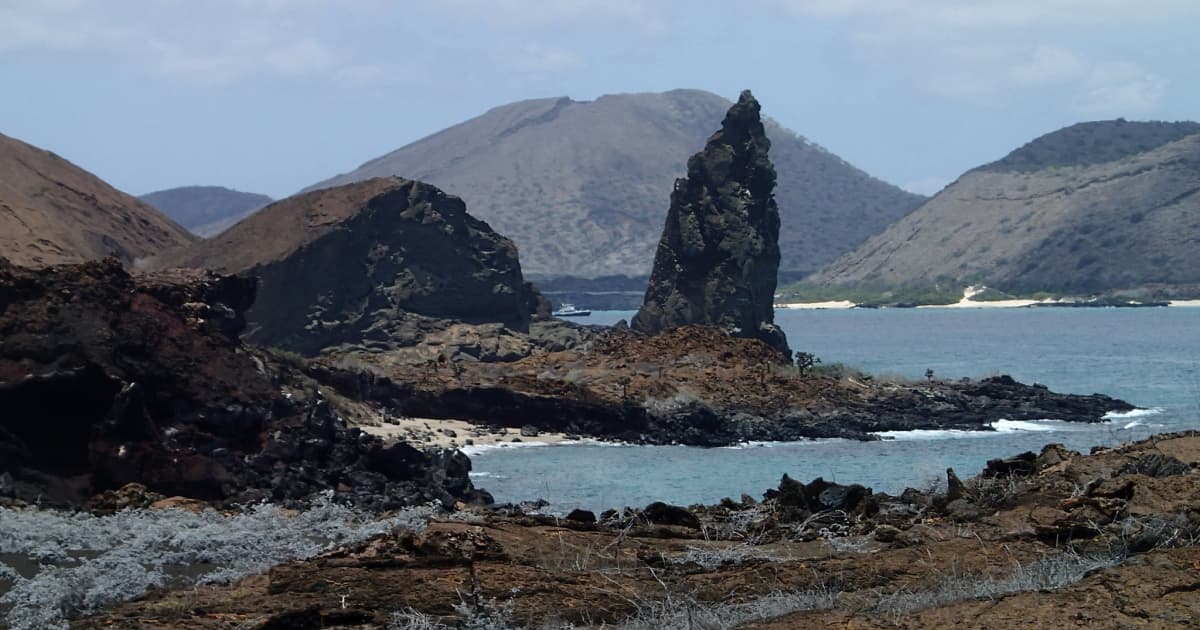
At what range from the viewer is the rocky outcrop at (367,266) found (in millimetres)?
72938

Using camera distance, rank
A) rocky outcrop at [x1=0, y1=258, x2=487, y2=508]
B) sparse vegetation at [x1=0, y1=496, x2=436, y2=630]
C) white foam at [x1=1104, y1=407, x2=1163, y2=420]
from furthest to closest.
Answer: white foam at [x1=1104, y1=407, x2=1163, y2=420] < rocky outcrop at [x1=0, y1=258, x2=487, y2=508] < sparse vegetation at [x1=0, y1=496, x2=436, y2=630]

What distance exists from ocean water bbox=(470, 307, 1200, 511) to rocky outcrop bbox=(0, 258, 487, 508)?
4.58 metres

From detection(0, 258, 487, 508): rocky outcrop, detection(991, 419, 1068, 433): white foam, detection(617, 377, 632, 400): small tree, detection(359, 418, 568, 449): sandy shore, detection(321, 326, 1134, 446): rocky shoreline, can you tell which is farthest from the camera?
detection(617, 377, 632, 400): small tree

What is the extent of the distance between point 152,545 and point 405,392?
37076 mm

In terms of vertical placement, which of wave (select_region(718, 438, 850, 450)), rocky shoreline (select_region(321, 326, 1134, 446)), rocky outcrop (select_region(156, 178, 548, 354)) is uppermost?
rocky outcrop (select_region(156, 178, 548, 354))

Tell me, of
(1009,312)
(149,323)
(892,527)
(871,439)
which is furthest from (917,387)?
(1009,312)

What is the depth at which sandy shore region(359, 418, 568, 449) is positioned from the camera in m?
47.2

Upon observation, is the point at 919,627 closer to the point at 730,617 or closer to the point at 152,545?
the point at 730,617

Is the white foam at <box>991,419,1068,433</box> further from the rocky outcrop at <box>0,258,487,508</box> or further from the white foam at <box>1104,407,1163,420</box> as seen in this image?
the rocky outcrop at <box>0,258,487,508</box>

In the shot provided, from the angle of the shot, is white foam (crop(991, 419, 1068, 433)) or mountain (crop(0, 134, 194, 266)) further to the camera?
mountain (crop(0, 134, 194, 266))

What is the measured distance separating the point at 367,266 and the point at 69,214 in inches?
647

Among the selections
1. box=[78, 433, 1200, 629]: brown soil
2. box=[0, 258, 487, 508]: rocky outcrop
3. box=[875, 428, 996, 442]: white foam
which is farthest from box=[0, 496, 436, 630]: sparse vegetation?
box=[875, 428, 996, 442]: white foam

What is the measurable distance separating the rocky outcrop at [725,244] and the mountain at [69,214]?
26827mm

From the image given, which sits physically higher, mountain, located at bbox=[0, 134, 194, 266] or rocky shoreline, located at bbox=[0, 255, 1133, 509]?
mountain, located at bbox=[0, 134, 194, 266]
